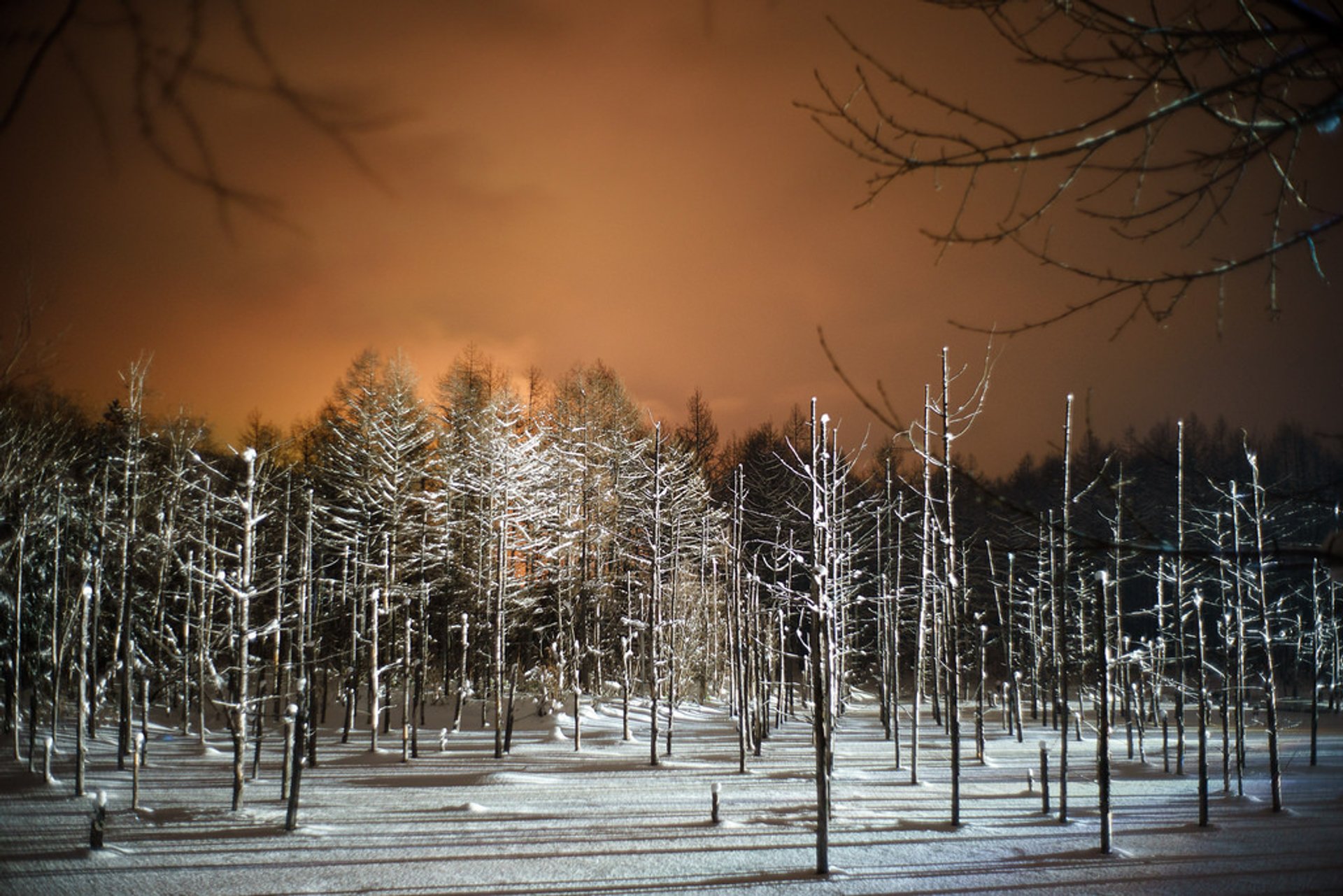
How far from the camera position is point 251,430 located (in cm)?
2683

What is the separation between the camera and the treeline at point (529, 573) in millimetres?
15906

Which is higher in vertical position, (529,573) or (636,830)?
(529,573)

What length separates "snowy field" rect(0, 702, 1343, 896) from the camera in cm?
934

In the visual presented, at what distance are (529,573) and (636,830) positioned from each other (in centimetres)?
1389

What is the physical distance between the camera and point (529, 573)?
25.3 metres

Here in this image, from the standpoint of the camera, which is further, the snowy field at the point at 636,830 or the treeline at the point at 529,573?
the treeline at the point at 529,573

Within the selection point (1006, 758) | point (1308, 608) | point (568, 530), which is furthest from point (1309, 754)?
point (568, 530)

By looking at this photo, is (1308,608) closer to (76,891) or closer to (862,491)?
(862,491)

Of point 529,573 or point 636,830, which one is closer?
point 636,830

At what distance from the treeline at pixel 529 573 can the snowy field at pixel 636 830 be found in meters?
1.17

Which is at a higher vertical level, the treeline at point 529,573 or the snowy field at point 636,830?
the treeline at point 529,573

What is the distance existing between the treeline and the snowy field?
3.85ft

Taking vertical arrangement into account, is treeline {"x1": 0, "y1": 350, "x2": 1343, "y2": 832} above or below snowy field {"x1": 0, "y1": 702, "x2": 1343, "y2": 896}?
above

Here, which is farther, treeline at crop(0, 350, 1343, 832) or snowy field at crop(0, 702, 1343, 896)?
treeline at crop(0, 350, 1343, 832)
